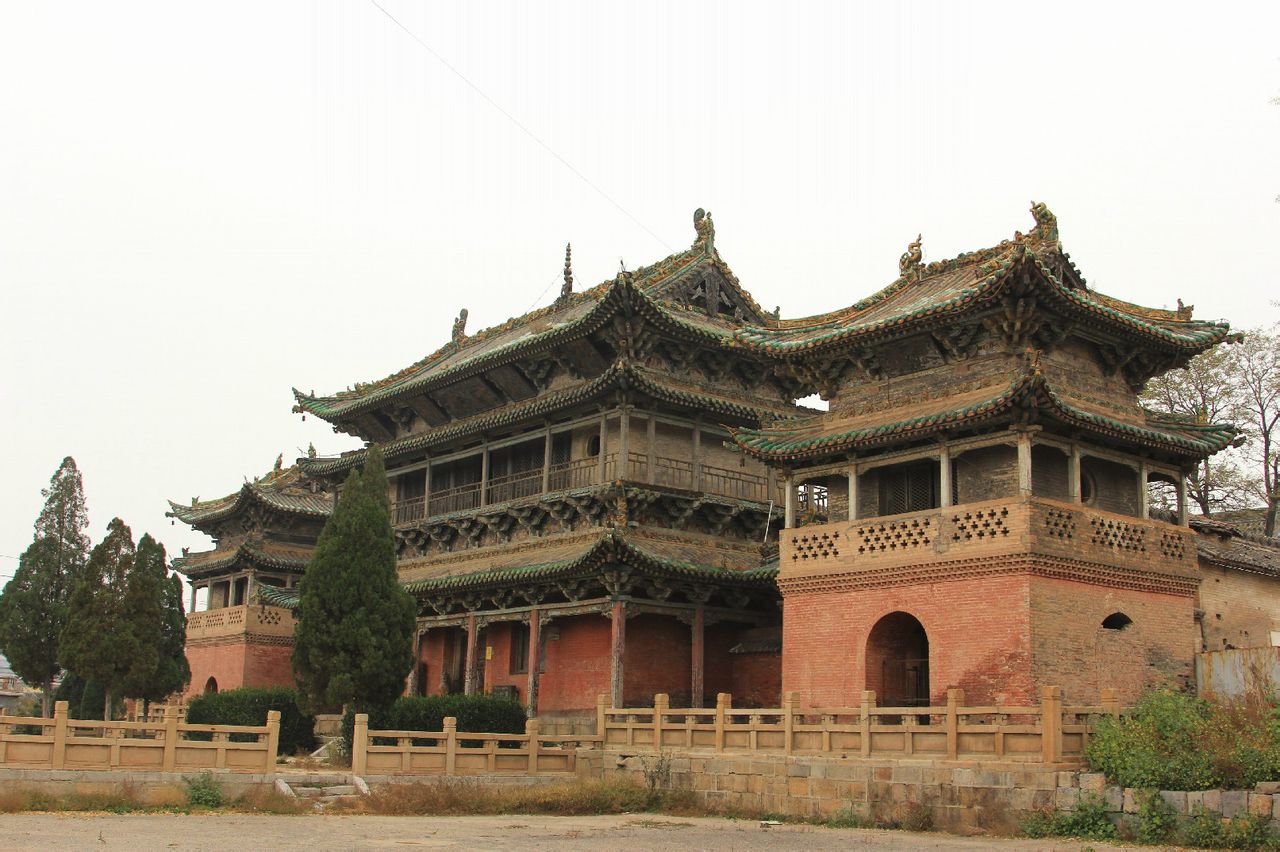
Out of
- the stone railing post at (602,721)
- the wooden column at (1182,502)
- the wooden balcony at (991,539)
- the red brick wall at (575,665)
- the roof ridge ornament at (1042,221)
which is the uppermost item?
the roof ridge ornament at (1042,221)

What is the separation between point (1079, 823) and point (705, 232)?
72.6 feet

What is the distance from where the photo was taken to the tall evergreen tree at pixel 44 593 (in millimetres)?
43750

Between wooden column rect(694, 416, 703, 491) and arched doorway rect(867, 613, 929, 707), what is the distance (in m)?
9.11

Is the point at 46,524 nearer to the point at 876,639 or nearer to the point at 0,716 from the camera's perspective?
the point at 0,716

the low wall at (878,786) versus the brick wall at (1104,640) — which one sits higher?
the brick wall at (1104,640)

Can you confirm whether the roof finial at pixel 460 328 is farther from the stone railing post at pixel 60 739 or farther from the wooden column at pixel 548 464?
the stone railing post at pixel 60 739

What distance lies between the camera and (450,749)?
2570 centimetres

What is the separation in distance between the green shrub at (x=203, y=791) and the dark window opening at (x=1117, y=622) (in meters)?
16.0

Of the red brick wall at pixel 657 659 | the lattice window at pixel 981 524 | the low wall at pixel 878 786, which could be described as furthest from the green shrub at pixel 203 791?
the lattice window at pixel 981 524

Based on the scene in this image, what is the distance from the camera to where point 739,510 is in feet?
113

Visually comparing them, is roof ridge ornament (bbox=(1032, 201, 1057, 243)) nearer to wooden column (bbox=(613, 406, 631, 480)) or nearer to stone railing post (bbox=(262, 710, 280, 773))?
wooden column (bbox=(613, 406, 631, 480))

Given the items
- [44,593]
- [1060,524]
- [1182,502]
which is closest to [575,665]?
[1060,524]

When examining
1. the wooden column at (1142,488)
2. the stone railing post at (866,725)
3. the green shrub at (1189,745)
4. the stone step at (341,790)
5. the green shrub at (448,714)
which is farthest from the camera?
the green shrub at (448,714)

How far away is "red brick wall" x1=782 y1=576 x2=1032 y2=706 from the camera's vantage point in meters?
23.4
